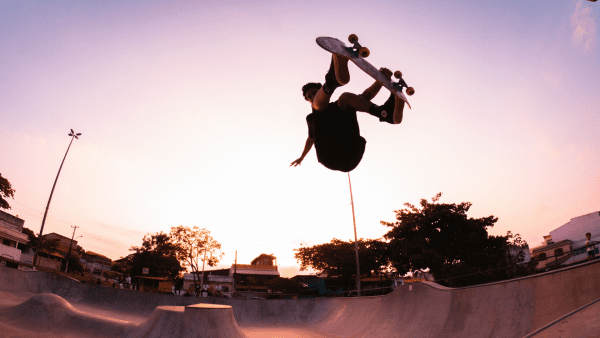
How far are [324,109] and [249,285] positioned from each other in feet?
172

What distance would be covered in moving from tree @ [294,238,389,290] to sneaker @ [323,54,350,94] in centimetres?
3232

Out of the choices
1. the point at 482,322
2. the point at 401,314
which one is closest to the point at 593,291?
the point at 482,322

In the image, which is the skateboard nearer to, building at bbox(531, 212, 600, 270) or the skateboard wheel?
the skateboard wheel

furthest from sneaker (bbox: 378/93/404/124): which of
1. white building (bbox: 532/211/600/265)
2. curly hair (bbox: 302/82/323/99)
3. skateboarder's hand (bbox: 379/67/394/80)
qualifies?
white building (bbox: 532/211/600/265)

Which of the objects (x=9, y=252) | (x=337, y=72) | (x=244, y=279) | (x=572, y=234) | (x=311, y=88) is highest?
(x=572, y=234)

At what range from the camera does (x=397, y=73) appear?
3.87 m

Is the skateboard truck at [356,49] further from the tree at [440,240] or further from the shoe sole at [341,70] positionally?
the tree at [440,240]

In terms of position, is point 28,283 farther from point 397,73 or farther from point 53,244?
point 53,244

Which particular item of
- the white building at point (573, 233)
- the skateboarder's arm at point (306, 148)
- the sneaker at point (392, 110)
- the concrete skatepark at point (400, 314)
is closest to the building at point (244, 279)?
the concrete skatepark at point (400, 314)

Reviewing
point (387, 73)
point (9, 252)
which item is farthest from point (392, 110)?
point (9, 252)

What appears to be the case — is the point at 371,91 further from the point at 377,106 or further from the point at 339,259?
the point at 339,259

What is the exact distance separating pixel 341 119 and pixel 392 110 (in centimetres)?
71

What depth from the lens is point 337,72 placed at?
361cm

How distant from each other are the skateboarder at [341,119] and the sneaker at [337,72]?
0.16 metres
